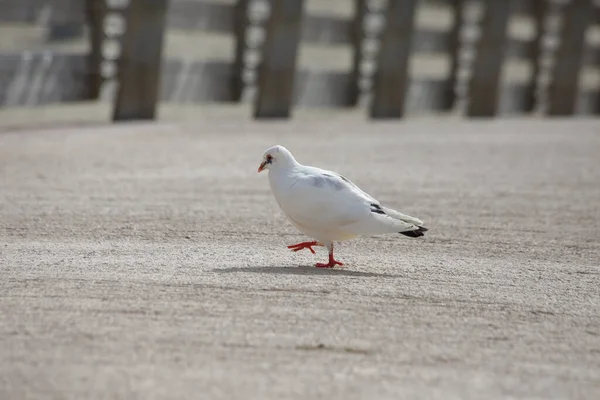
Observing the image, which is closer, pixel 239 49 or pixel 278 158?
pixel 278 158

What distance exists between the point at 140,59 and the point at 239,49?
1.56m

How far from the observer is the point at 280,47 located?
383 inches

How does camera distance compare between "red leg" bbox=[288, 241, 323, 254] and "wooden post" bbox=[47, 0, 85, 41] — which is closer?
"red leg" bbox=[288, 241, 323, 254]

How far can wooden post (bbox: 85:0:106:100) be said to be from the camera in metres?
9.05

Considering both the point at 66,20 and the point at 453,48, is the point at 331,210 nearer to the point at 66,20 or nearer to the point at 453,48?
the point at 66,20

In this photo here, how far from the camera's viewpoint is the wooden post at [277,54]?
969 centimetres

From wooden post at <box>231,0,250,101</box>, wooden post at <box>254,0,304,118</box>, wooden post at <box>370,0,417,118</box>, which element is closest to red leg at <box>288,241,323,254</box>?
wooden post at <box>254,0,304,118</box>

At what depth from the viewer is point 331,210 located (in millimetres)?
4023

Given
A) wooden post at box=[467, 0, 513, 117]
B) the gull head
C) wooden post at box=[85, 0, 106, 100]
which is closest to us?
the gull head

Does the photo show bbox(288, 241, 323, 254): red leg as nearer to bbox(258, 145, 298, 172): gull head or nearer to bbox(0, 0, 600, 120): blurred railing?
bbox(258, 145, 298, 172): gull head

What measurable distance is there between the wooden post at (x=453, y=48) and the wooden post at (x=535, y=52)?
147cm

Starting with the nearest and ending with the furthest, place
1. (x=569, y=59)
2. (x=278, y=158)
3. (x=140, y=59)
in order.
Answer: (x=278, y=158) → (x=140, y=59) → (x=569, y=59)

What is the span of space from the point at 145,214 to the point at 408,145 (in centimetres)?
349

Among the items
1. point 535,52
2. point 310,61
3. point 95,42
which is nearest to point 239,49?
point 95,42
